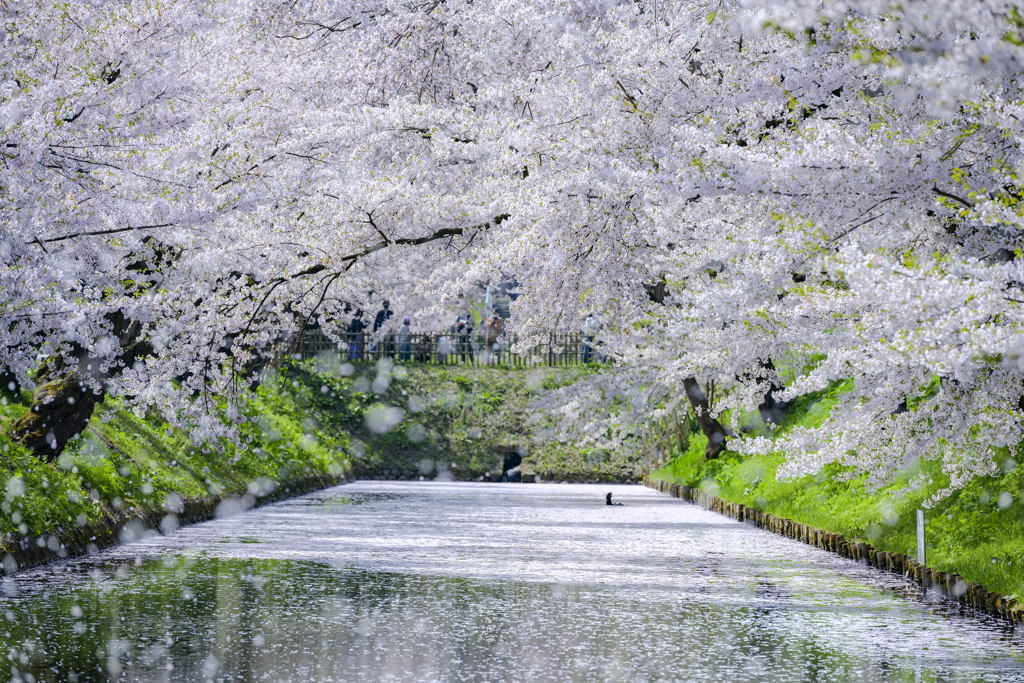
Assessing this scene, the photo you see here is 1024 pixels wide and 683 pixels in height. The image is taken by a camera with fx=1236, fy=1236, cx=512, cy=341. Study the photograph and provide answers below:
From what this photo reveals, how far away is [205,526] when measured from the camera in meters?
18.9

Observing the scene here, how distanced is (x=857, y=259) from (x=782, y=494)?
45.7ft

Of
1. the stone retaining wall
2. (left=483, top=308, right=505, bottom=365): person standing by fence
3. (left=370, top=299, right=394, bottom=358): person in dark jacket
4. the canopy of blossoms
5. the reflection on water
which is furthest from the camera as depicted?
(left=483, top=308, right=505, bottom=365): person standing by fence

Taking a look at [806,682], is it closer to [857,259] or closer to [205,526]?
[857,259]

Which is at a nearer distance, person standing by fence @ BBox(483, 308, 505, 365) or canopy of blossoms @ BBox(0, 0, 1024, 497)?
canopy of blossoms @ BBox(0, 0, 1024, 497)

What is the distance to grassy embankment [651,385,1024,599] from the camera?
36.6 ft

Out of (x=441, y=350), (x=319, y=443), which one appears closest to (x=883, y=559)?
(x=319, y=443)

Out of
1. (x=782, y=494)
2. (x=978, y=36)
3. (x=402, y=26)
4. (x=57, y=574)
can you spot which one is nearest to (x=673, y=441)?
(x=782, y=494)

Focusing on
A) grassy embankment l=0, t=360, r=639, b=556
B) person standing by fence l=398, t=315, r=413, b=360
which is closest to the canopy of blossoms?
grassy embankment l=0, t=360, r=639, b=556

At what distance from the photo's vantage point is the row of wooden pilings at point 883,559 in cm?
1029

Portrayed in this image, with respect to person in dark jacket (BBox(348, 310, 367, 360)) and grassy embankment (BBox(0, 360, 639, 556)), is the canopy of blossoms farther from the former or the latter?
person in dark jacket (BBox(348, 310, 367, 360))

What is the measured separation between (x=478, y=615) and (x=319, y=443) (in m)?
25.1

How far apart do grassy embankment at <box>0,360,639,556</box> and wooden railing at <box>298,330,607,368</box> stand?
792 mm

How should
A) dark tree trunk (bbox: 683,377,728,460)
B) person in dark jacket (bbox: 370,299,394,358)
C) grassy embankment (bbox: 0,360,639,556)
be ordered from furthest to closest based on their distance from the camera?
person in dark jacket (bbox: 370,299,394,358), dark tree trunk (bbox: 683,377,728,460), grassy embankment (bbox: 0,360,639,556)

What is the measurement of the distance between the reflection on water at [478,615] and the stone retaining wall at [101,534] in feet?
0.98
